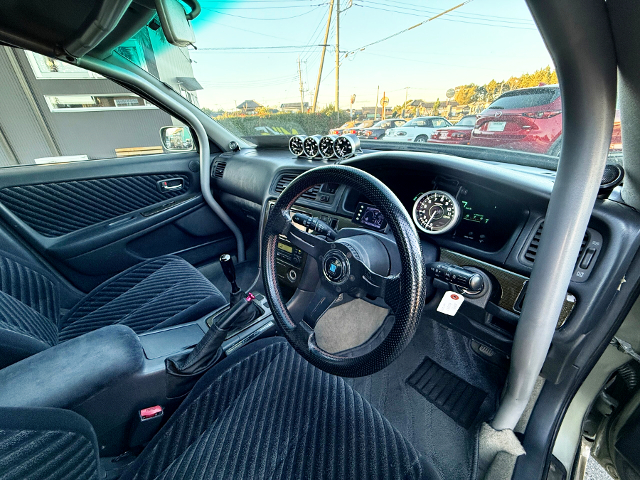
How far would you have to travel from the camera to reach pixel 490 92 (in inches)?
55.6

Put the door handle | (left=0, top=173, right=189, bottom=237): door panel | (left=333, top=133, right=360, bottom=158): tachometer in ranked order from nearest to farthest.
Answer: (left=333, top=133, right=360, bottom=158): tachometer < (left=0, top=173, right=189, bottom=237): door panel < the door handle

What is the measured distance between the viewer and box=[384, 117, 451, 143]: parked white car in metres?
1.57

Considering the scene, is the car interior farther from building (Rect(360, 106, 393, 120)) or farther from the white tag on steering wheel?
building (Rect(360, 106, 393, 120))

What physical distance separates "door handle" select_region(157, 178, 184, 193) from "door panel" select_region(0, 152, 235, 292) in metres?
0.02

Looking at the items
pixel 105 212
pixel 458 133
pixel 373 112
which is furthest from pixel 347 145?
pixel 105 212

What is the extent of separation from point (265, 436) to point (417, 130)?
1583 mm

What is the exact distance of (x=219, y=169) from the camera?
7.98 ft

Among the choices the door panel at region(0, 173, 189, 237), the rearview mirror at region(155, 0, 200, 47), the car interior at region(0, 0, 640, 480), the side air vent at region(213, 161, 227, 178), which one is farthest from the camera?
the side air vent at region(213, 161, 227, 178)

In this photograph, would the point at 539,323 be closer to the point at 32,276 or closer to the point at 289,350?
the point at 289,350

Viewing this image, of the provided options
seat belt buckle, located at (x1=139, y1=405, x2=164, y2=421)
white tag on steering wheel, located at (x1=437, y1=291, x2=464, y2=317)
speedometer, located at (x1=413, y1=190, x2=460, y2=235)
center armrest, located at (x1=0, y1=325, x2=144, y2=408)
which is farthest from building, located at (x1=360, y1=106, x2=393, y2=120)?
seat belt buckle, located at (x1=139, y1=405, x2=164, y2=421)

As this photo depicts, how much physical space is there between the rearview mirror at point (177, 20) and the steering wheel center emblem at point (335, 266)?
132cm

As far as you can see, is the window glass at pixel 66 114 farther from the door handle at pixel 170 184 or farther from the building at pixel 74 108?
the door handle at pixel 170 184

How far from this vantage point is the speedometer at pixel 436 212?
3.69 ft

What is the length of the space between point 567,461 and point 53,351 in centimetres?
179
